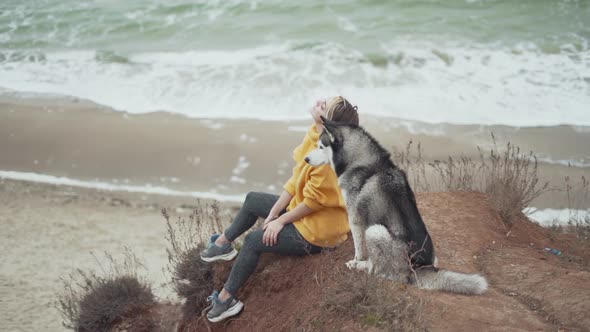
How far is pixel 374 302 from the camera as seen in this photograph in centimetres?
405

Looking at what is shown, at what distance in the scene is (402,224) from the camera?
4414mm

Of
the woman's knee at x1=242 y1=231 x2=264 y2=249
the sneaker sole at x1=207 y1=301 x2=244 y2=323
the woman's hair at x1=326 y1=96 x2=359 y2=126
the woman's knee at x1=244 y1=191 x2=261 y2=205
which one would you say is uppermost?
the woman's hair at x1=326 y1=96 x2=359 y2=126

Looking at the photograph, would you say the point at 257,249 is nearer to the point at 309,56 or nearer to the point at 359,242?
the point at 359,242

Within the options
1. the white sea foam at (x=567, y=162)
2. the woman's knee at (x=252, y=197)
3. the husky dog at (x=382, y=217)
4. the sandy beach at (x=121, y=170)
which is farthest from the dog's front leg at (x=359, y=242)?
the white sea foam at (x=567, y=162)

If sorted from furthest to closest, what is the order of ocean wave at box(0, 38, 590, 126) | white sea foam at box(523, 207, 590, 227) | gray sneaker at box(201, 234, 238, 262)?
ocean wave at box(0, 38, 590, 126) < white sea foam at box(523, 207, 590, 227) < gray sneaker at box(201, 234, 238, 262)

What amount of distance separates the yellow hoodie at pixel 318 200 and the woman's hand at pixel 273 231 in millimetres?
143

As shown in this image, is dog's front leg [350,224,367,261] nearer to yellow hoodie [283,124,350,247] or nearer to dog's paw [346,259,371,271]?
dog's paw [346,259,371,271]

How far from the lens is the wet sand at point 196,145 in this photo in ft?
34.1

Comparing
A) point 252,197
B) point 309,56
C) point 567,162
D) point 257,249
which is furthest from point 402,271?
point 309,56

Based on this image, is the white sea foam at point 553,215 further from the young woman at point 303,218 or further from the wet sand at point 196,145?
the young woman at point 303,218

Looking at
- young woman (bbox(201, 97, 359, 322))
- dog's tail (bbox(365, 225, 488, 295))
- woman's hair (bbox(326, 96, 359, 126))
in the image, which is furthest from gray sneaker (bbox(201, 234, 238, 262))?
woman's hair (bbox(326, 96, 359, 126))

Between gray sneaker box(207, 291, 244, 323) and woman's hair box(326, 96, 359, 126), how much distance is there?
1831 mm

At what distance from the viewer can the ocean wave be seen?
42.2ft

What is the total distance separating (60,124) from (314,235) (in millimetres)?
9403
